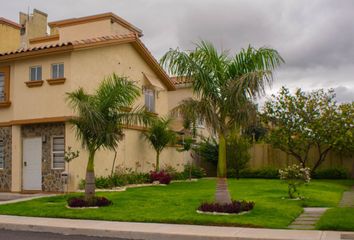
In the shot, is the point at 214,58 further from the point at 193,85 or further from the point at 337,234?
the point at 337,234

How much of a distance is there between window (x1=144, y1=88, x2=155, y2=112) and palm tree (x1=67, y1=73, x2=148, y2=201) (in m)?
9.89

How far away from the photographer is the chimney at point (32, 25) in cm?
2901

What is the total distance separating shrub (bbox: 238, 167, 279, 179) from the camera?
2933 cm

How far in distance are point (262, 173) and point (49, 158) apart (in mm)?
13738

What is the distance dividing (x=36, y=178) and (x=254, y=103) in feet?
36.9

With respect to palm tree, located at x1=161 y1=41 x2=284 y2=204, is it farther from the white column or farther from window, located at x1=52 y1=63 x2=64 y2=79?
the white column

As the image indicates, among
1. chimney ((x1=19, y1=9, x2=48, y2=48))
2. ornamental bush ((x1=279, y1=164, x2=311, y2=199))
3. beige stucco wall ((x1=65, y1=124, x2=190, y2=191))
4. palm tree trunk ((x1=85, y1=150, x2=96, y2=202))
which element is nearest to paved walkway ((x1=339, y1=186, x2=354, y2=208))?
ornamental bush ((x1=279, y1=164, x2=311, y2=199))

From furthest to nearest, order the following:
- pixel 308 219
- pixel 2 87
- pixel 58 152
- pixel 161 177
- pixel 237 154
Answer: pixel 237 154
pixel 161 177
pixel 2 87
pixel 58 152
pixel 308 219

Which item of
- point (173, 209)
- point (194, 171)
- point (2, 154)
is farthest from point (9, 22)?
point (173, 209)

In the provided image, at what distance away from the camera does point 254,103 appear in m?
13.6

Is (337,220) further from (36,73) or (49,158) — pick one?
(36,73)

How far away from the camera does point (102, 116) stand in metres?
15.4

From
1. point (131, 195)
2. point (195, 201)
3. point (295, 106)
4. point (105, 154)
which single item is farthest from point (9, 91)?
point (295, 106)

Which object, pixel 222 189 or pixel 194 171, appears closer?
pixel 222 189
